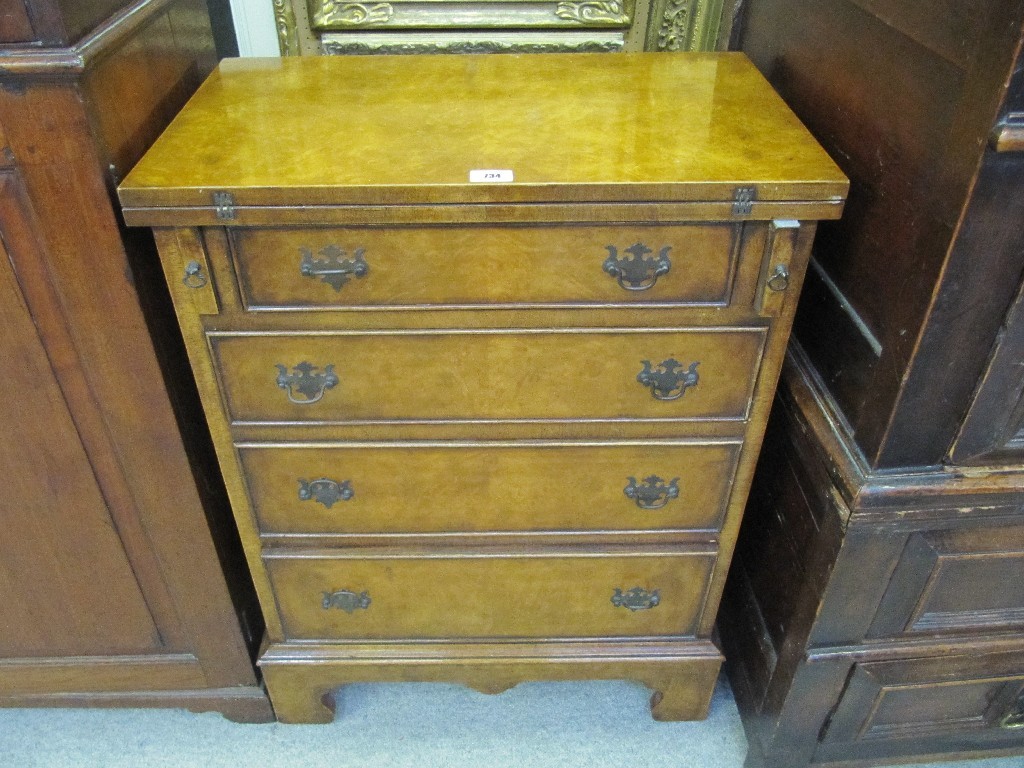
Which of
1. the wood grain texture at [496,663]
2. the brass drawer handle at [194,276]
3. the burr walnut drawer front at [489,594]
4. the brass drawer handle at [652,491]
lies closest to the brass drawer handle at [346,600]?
the burr walnut drawer front at [489,594]

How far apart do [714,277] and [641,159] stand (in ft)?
0.55

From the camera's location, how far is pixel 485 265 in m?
0.96

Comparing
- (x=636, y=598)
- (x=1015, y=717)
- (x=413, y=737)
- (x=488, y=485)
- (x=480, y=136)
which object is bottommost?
(x=413, y=737)

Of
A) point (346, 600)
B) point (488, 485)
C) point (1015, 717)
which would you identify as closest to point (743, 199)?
point (488, 485)

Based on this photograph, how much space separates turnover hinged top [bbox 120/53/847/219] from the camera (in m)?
0.89

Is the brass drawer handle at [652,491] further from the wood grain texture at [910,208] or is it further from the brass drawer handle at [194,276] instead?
the brass drawer handle at [194,276]

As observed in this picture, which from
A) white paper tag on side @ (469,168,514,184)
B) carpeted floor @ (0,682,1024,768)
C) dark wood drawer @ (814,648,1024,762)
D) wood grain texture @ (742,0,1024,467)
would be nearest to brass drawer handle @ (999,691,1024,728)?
dark wood drawer @ (814,648,1024,762)

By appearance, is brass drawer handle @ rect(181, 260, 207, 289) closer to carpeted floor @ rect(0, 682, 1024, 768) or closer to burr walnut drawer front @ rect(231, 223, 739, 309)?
burr walnut drawer front @ rect(231, 223, 739, 309)

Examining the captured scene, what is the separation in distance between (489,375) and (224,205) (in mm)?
387

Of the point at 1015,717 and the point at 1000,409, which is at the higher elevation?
the point at 1000,409

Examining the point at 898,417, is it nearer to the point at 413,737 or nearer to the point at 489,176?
the point at 489,176

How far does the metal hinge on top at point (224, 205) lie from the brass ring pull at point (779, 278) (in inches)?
24.9

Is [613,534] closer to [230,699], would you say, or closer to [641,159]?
[641,159]

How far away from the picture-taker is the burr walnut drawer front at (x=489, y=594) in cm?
127
